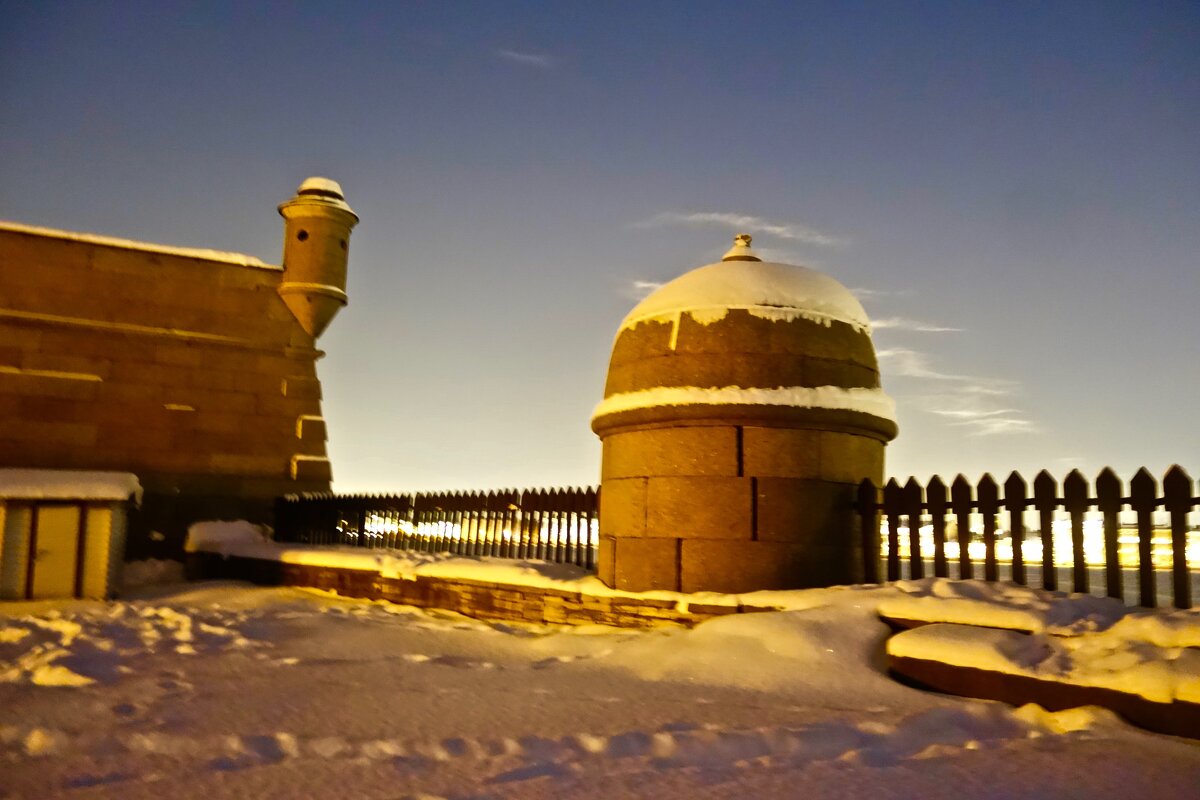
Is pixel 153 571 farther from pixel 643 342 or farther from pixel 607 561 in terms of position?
pixel 643 342

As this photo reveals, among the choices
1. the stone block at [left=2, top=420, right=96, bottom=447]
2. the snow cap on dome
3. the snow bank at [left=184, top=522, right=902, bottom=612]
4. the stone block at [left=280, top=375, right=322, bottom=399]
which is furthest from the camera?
the stone block at [left=280, top=375, right=322, bottom=399]

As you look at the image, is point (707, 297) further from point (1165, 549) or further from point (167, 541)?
point (167, 541)

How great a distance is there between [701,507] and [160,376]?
480 inches

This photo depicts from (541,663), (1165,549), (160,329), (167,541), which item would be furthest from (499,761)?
(160,329)

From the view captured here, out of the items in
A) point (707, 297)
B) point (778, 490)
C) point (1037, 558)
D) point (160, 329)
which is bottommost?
point (1037, 558)

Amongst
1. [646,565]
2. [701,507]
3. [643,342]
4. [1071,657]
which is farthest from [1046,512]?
[643,342]

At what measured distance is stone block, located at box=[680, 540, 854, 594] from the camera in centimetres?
586

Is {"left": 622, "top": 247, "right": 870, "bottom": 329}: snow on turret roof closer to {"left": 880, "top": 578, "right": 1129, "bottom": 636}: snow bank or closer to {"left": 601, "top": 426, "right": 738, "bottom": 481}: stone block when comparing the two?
{"left": 601, "top": 426, "right": 738, "bottom": 481}: stone block

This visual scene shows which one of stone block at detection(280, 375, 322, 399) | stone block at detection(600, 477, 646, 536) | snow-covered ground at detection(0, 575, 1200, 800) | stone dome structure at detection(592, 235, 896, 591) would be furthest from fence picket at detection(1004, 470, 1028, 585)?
stone block at detection(280, 375, 322, 399)

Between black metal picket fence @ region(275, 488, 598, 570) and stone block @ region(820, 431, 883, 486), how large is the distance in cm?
256

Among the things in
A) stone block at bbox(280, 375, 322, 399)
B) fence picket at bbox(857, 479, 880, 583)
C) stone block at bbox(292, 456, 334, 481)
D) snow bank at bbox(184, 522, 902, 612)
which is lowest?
snow bank at bbox(184, 522, 902, 612)

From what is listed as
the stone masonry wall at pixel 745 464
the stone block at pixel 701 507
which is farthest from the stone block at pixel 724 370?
the stone block at pixel 701 507

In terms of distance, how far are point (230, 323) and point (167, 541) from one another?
3989 mm

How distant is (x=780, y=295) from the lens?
6254mm
